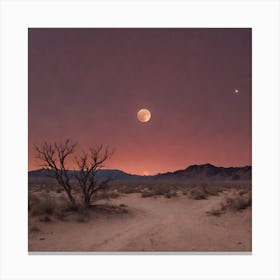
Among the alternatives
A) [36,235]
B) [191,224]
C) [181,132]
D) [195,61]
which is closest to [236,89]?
[195,61]

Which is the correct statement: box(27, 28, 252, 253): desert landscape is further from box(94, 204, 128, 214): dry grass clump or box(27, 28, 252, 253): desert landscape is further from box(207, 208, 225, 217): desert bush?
box(94, 204, 128, 214): dry grass clump

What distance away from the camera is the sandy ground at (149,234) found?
6.43m

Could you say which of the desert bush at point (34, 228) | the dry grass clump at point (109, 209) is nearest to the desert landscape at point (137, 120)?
the desert bush at point (34, 228)

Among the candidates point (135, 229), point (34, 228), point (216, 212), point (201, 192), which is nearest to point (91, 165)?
point (135, 229)

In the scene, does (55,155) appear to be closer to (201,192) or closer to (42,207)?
(42,207)

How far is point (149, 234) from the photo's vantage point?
698 centimetres

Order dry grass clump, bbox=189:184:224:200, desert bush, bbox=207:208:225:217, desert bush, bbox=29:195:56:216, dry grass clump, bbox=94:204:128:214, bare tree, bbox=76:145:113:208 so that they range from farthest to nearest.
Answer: dry grass clump, bbox=189:184:224:200 → dry grass clump, bbox=94:204:128:214 → desert bush, bbox=207:208:225:217 → bare tree, bbox=76:145:113:208 → desert bush, bbox=29:195:56:216

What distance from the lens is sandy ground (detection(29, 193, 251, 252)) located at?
643 cm

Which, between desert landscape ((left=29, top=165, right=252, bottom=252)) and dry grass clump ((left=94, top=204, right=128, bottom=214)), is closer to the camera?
desert landscape ((left=29, top=165, right=252, bottom=252))

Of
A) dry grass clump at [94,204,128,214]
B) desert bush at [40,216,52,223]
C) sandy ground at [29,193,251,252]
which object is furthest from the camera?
A: dry grass clump at [94,204,128,214]

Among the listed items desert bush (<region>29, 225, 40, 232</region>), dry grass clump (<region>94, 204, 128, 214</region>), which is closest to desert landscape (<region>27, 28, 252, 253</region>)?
desert bush (<region>29, 225, 40, 232</region>)

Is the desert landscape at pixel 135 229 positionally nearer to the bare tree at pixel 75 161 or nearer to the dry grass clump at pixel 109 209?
the dry grass clump at pixel 109 209

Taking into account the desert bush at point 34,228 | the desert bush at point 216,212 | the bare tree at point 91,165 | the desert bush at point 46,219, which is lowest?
the desert bush at point 216,212
